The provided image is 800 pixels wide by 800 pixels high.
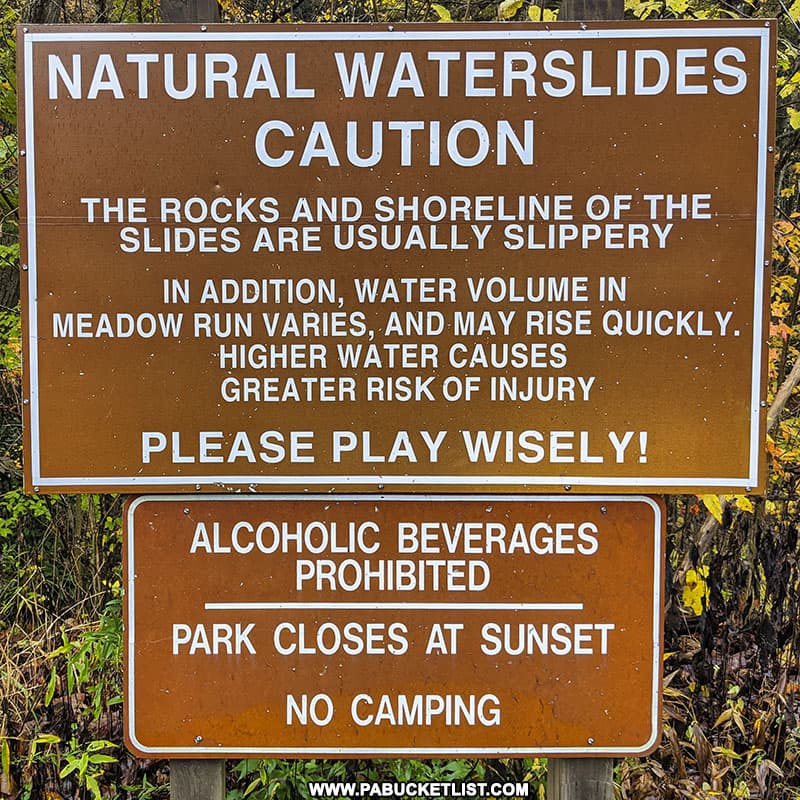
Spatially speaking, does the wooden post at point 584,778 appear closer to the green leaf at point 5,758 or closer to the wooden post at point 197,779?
the wooden post at point 197,779

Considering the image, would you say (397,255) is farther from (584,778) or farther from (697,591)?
(697,591)

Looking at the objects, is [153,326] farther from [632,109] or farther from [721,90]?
[721,90]

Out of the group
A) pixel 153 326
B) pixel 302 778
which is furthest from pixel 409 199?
pixel 302 778

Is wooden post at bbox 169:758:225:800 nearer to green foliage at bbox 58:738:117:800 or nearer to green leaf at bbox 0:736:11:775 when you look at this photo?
green foliage at bbox 58:738:117:800

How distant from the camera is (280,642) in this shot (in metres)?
2.13

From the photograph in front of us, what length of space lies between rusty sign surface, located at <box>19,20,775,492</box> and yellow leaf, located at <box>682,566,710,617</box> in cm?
153

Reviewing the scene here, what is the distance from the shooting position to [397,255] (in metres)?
2.04

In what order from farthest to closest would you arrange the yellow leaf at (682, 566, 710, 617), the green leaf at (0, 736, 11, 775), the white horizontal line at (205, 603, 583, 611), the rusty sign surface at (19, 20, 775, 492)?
1. the yellow leaf at (682, 566, 710, 617)
2. the green leaf at (0, 736, 11, 775)
3. the white horizontal line at (205, 603, 583, 611)
4. the rusty sign surface at (19, 20, 775, 492)

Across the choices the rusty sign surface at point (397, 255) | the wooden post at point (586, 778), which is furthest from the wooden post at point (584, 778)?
the rusty sign surface at point (397, 255)

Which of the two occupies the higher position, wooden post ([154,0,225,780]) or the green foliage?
wooden post ([154,0,225,780])

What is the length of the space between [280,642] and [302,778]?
→ 1.02m

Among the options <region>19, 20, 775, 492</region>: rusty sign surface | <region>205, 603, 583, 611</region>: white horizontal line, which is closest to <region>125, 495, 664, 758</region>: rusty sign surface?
<region>205, 603, 583, 611</region>: white horizontal line

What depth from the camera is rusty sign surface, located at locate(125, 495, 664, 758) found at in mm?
2113

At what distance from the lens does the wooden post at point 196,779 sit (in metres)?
2.19
